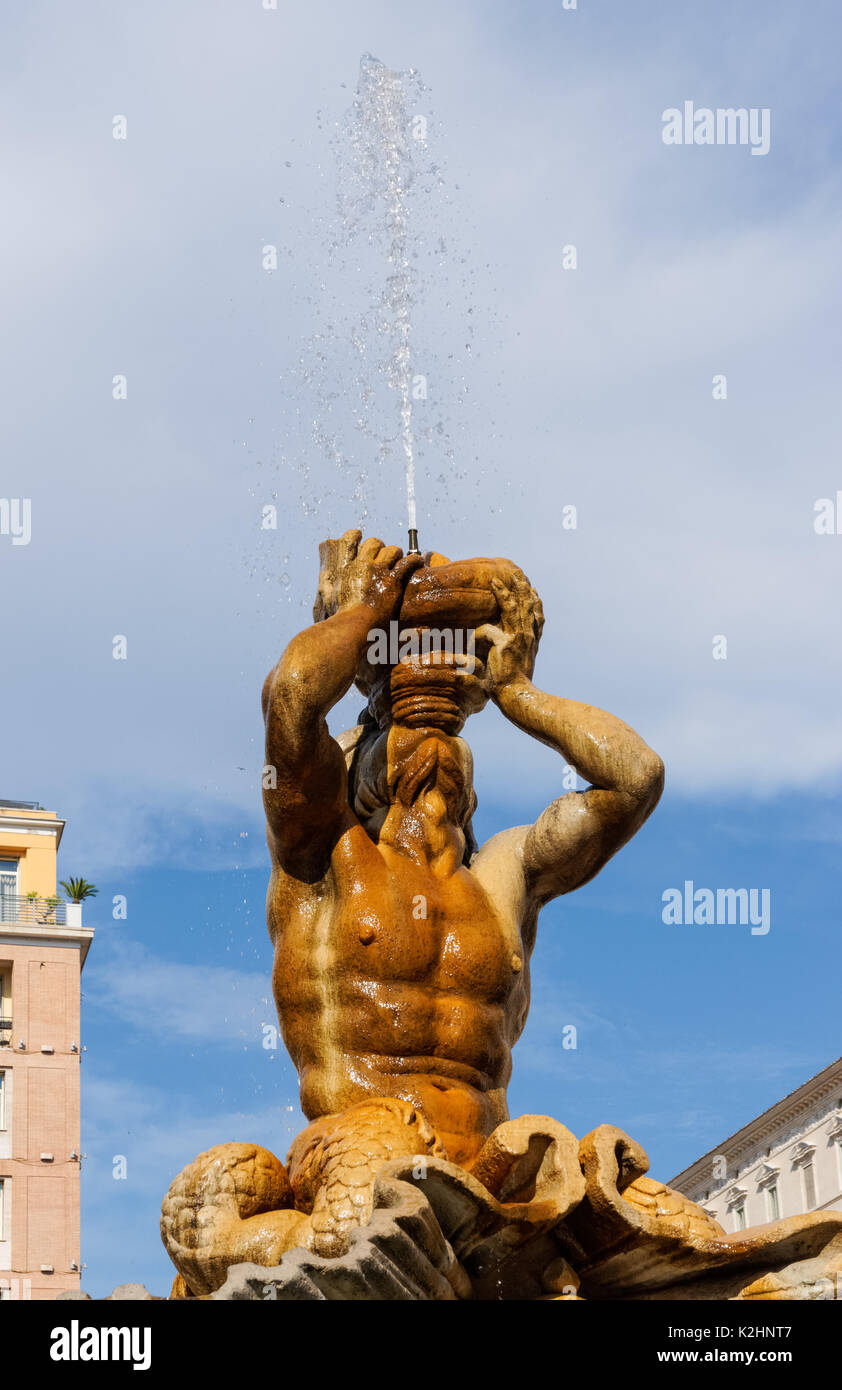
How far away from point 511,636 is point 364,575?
652 mm

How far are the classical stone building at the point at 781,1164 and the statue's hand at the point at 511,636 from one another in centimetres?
3506

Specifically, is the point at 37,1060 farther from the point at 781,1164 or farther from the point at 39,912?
the point at 781,1164

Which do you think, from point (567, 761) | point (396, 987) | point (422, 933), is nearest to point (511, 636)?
point (567, 761)

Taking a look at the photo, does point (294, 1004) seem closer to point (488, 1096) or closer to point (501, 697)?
point (488, 1096)

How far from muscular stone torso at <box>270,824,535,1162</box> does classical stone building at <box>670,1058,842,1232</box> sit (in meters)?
35.1

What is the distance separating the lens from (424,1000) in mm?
7820

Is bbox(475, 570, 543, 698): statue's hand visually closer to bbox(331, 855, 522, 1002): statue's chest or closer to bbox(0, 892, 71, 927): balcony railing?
bbox(331, 855, 522, 1002): statue's chest

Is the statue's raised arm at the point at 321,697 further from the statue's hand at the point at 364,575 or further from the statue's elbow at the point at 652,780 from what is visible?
the statue's elbow at the point at 652,780


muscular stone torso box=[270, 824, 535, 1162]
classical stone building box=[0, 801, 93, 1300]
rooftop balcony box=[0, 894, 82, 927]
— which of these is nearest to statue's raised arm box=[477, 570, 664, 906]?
muscular stone torso box=[270, 824, 535, 1162]

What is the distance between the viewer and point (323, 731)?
25.3 feet

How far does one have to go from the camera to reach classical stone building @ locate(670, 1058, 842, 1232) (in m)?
43.1

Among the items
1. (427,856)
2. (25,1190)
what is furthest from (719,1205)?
(427,856)
